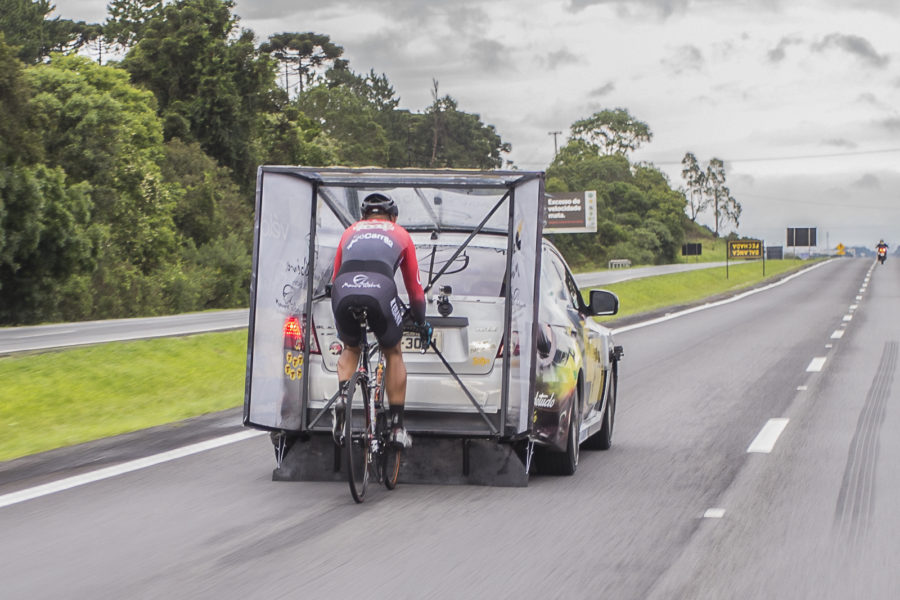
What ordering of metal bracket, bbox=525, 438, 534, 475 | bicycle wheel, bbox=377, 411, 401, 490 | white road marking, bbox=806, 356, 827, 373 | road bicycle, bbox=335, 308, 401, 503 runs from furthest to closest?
1. white road marking, bbox=806, 356, 827, 373
2. metal bracket, bbox=525, 438, 534, 475
3. bicycle wheel, bbox=377, 411, 401, 490
4. road bicycle, bbox=335, 308, 401, 503

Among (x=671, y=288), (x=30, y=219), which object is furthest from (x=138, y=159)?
(x=671, y=288)

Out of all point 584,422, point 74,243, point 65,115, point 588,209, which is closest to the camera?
point 584,422

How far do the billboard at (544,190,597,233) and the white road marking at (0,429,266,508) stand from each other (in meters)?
89.1

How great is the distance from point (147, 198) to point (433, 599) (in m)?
50.8

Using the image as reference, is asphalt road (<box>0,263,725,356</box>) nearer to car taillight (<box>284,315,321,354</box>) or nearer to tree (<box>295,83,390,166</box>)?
car taillight (<box>284,315,321,354</box>)

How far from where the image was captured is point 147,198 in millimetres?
53969

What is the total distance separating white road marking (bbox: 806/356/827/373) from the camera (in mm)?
17497

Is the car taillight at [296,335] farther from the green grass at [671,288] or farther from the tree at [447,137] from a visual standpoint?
the tree at [447,137]

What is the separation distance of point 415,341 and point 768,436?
4.13 m

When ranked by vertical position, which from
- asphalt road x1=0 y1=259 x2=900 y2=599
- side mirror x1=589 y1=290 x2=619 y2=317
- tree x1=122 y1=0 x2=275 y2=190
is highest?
tree x1=122 y1=0 x2=275 y2=190

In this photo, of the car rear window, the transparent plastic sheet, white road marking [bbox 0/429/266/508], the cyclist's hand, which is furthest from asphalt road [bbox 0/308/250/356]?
the cyclist's hand

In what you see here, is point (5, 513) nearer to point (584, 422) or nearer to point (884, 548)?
point (584, 422)

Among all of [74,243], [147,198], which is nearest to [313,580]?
[74,243]

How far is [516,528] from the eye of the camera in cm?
668
